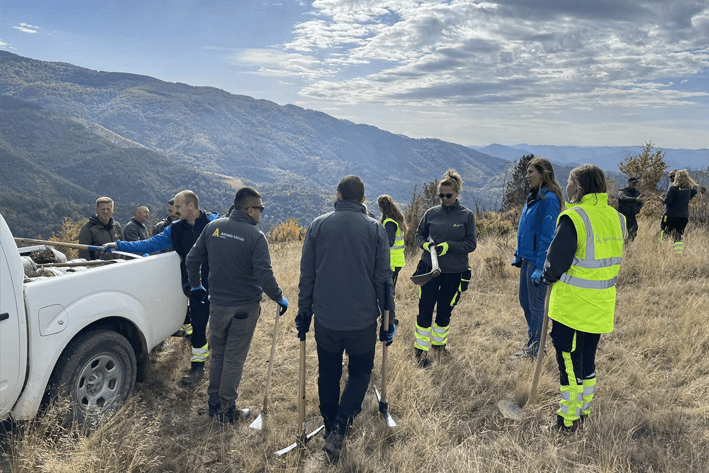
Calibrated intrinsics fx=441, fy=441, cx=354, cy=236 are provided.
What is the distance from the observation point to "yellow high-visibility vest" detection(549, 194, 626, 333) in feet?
10.3

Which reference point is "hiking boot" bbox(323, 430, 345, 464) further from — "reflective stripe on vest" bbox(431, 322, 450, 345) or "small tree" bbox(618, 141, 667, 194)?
"small tree" bbox(618, 141, 667, 194)

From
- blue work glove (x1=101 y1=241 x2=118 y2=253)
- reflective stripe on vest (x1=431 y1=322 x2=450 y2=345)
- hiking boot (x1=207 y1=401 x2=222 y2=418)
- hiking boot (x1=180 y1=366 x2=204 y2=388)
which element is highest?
blue work glove (x1=101 y1=241 x2=118 y2=253)

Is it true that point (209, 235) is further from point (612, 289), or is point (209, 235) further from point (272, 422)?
point (612, 289)

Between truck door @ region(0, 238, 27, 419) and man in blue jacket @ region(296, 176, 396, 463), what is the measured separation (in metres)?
1.75

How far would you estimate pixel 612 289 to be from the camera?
328 centimetres

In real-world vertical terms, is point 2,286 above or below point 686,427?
above

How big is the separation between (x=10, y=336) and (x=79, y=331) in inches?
21.1

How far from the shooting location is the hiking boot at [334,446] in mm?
3043

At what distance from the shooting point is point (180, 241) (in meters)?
4.39

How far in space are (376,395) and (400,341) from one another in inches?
53.0

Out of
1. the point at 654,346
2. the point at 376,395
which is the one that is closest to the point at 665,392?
the point at 654,346

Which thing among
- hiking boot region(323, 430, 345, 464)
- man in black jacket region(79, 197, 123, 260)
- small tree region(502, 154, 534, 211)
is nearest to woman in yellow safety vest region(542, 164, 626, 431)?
hiking boot region(323, 430, 345, 464)

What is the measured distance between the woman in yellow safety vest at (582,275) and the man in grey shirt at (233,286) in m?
2.21

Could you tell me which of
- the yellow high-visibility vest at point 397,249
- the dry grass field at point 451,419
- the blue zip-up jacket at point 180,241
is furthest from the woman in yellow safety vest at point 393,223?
the blue zip-up jacket at point 180,241
